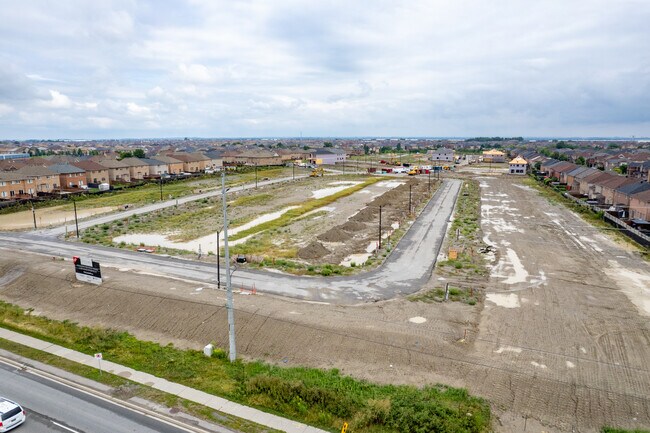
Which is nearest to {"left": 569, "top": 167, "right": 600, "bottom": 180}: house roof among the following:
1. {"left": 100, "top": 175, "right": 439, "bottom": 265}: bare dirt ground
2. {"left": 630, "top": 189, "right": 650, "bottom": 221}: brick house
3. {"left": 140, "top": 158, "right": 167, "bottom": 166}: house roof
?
{"left": 630, "top": 189, "right": 650, "bottom": 221}: brick house

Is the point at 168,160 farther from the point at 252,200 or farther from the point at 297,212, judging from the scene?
the point at 297,212

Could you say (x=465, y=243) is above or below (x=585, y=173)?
below

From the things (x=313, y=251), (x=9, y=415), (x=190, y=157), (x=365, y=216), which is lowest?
(x=313, y=251)

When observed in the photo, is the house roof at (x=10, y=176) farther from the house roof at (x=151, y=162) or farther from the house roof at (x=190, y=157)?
the house roof at (x=190, y=157)

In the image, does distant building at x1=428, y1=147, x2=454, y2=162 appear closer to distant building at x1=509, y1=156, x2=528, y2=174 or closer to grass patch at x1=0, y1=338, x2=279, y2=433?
distant building at x1=509, y1=156, x2=528, y2=174

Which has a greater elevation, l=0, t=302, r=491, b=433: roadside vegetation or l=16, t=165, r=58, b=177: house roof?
l=16, t=165, r=58, b=177: house roof

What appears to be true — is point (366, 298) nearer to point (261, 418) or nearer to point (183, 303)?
point (183, 303)

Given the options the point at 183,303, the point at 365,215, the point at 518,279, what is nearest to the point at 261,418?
the point at 183,303

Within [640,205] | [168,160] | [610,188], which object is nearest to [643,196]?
[640,205]
